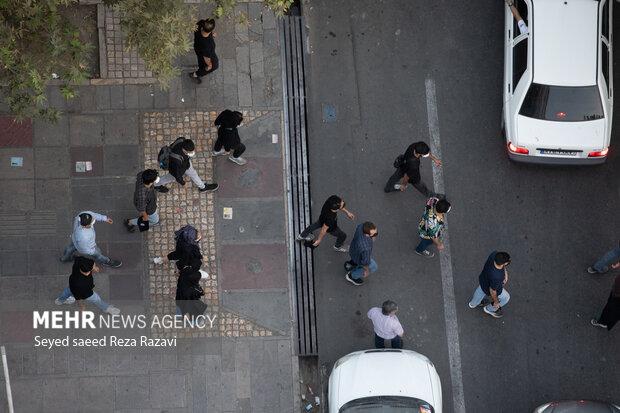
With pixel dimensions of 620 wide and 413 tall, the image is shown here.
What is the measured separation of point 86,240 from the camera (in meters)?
12.2

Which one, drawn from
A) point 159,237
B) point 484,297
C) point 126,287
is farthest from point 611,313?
point 126,287

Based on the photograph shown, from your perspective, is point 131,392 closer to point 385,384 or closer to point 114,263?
point 114,263

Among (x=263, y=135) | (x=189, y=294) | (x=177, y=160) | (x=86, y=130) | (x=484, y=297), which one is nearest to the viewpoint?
(x=189, y=294)

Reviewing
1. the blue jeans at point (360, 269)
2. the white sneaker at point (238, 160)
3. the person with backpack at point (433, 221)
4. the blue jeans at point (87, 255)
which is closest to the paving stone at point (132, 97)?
the white sneaker at point (238, 160)

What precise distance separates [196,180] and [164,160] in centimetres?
72

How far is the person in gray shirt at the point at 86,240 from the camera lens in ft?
39.2

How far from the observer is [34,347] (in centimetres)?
1287

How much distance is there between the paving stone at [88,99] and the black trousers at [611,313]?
28.9 feet

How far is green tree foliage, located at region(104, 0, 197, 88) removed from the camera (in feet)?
35.1

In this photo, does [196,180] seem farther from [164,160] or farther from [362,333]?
[362,333]

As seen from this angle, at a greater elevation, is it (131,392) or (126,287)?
(126,287)

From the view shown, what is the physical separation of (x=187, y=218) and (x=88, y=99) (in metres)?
2.68

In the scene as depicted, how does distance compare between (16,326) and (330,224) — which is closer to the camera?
(330,224)

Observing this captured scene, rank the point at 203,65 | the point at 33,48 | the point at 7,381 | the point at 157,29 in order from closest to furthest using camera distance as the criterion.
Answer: the point at 157,29, the point at 33,48, the point at 7,381, the point at 203,65
